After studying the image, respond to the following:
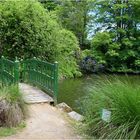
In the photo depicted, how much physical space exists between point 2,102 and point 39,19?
37.3ft

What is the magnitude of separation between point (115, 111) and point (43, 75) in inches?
187

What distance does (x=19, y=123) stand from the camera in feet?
24.8

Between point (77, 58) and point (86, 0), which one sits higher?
point (86, 0)

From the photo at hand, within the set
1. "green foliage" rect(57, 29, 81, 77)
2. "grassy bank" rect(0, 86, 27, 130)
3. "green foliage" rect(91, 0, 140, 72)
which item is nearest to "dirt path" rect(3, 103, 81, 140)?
"grassy bank" rect(0, 86, 27, 130)

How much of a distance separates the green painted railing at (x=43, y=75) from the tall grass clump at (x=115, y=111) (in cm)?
293

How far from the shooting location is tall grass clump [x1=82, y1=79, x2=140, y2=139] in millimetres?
6246

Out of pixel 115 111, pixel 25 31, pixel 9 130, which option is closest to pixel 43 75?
pixel 9 130

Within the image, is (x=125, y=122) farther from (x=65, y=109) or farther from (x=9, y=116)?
(x=65, y=109)

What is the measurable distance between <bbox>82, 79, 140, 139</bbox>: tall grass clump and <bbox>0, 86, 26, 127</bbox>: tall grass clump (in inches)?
56.6

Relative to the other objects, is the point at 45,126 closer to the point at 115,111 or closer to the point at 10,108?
the point at 10,108

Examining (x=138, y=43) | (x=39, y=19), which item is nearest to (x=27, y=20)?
(x=39, y=19)

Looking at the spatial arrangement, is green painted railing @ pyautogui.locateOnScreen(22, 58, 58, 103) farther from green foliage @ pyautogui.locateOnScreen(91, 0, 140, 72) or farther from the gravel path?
green foliage @ pyautogui.locateOnScreen(91, 0, 140, 72)

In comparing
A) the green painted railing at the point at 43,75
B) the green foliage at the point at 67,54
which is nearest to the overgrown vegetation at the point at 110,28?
the green foliage at the point at 67,54

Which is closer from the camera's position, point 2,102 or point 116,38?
point 2,102
